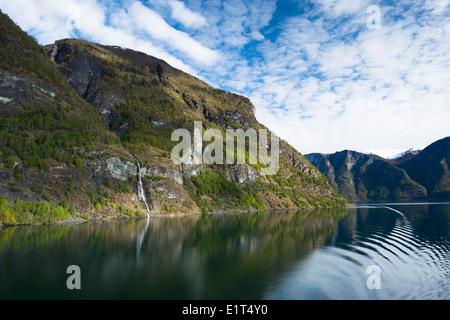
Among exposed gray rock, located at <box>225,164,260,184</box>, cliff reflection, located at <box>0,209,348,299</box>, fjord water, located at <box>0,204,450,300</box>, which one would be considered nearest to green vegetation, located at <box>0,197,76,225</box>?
cliff reflection, located at <box>0,209,348,299</box>

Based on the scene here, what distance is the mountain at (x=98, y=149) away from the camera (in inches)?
3268

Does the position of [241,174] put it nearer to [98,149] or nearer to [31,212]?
[98,149]

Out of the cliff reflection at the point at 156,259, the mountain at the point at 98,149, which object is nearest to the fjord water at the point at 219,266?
the cliff reflection at the point at 156,259

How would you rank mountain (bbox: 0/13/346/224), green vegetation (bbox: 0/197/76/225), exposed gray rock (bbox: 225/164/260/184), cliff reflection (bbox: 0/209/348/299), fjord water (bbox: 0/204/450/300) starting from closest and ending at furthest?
fjord water (bbox: 0/204/450/300) < cliff reflection (bbox: 0/209/348/299) < green vegetation (bbox: 0/197/76/225) < mountain (bbox: 0/13/346/224) < exposed gray rock (bbox: 225/164/260/184)

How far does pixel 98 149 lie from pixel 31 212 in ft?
127

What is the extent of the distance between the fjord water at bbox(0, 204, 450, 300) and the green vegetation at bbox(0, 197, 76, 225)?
8.47 meters

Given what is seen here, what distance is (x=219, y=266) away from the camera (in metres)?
35.5

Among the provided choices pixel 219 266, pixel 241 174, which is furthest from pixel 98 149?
pixel 219 266

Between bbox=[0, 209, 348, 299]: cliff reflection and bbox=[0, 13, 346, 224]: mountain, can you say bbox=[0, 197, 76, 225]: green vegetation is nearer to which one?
bbox=[0, 13, 346, 224]: mountain

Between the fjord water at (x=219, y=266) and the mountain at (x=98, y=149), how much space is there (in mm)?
27277

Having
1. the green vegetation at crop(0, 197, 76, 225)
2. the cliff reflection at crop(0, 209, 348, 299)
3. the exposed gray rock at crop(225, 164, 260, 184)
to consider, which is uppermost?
the exposed gray rock at crop(225, 164, 260, 184)

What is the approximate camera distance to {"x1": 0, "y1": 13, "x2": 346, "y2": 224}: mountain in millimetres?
83000

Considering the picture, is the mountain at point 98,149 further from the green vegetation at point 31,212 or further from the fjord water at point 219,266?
the fjord water at point 219,266

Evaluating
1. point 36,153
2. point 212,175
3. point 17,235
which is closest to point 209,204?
point 212,175
